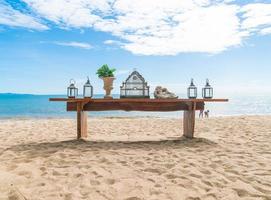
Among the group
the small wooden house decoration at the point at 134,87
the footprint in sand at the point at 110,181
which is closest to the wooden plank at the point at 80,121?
the small wooden house decoration at the point at 134,87

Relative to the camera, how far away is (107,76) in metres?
7.24

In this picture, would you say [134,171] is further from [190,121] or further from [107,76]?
[190,121]

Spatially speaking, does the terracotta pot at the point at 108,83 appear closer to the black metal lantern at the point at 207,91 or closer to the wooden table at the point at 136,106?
the wooden table at the point at 136,106

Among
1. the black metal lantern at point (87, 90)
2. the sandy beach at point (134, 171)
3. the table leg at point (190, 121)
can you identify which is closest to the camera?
the sandy beach at point (134, 171)

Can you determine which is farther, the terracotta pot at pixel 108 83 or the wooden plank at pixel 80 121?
the wooden plank at pixel 80 121

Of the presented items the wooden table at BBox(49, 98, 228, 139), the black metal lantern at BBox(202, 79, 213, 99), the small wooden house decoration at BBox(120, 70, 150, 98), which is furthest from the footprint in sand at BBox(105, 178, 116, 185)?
the black metal lantern at BBox(202, 79, 213, 99)

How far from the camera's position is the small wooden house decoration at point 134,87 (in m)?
7.24

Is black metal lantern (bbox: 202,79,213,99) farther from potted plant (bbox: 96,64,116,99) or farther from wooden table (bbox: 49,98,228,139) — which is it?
potted plant (bbox: 96,64,116,99)

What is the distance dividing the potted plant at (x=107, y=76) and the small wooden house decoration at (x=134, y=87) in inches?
13.2

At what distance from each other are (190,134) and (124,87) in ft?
8.29

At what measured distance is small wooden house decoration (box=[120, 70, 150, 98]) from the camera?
285 inches

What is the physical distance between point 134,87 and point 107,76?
0.78 m

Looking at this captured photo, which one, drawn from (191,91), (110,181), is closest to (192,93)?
(191,91)

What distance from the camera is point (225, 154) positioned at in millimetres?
5754
